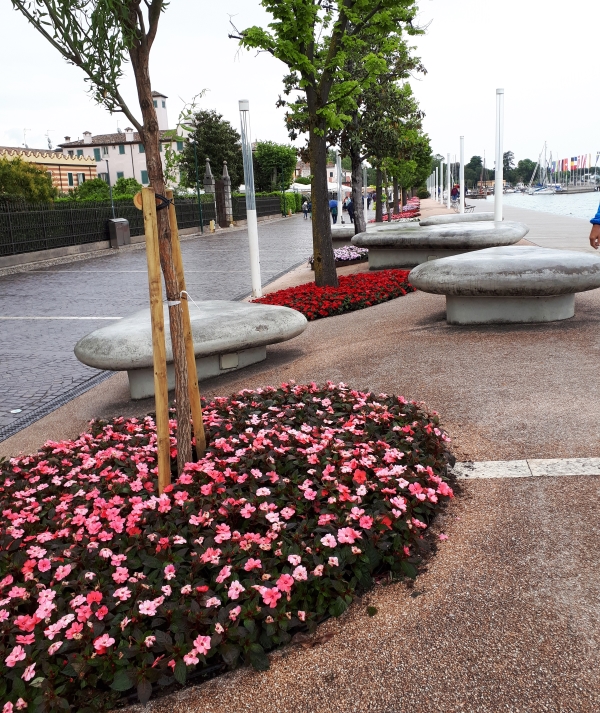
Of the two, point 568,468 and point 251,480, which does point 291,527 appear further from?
point 568,468

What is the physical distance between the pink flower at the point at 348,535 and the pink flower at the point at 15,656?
134 centimetres

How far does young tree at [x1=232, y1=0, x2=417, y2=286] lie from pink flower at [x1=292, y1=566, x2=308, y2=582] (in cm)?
917

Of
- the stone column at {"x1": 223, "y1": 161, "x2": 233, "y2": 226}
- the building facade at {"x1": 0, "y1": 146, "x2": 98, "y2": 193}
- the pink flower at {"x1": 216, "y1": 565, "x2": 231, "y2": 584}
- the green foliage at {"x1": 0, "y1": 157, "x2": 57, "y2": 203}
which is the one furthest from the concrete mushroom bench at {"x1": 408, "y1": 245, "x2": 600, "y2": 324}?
the building facade at {"x1": 0, "y1": 146, "x2": 98, "y2": 193}

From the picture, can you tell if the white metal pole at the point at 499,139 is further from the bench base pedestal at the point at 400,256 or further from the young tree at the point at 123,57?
the young tree at the point at 123,57

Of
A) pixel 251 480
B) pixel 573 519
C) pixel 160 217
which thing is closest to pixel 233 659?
pixel 251 480

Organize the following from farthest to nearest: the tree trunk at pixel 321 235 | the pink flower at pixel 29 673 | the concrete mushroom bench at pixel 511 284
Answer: the tree trunk at pixel 321 235 → the concrete mushroom bench at pixel 511 284 → the pink flower at pixel 29 673

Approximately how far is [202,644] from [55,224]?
24488 millimetres

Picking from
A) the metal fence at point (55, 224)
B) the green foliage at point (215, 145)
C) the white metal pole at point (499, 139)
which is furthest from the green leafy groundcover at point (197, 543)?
the green foliage at point (215, 145)

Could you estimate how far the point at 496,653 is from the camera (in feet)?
8.57

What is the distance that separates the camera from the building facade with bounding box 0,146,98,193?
69.9m

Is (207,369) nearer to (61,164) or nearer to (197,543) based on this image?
(197,543)

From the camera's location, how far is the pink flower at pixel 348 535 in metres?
3.17

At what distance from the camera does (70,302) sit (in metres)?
14.0

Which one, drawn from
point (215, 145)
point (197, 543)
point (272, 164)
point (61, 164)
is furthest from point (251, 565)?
point (61, 164)
